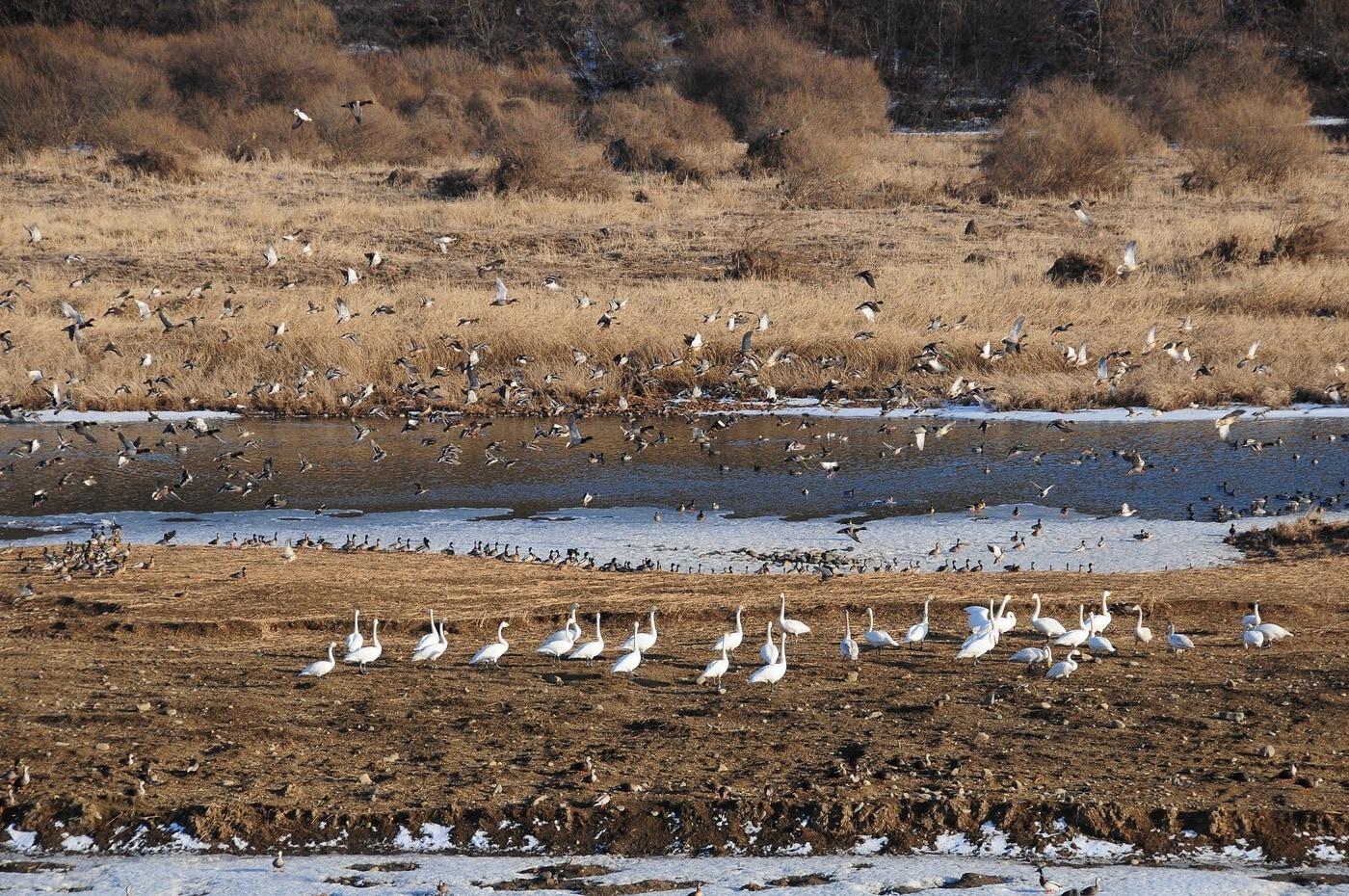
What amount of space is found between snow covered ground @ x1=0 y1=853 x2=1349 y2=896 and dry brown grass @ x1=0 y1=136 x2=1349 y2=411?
18.2 meters

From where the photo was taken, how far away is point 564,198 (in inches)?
1617

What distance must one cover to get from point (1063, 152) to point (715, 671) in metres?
35.7

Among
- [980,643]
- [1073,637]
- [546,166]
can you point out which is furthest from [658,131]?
[980,643]

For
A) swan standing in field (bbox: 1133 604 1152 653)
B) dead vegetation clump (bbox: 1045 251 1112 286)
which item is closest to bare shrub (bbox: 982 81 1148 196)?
dead vegetation clump (bbox: 1045 251 1112 286)

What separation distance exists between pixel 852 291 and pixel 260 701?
22.1m

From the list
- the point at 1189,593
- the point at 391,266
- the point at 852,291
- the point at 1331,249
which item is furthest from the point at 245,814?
the point at 1331,249

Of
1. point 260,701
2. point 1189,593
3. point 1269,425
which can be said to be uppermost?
point 260,701

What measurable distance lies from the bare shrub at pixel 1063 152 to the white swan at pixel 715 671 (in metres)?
33.6

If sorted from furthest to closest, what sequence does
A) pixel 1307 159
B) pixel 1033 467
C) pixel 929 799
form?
1. pixel 1307 159
2. pixel 1033 467
3. pixel 929 799

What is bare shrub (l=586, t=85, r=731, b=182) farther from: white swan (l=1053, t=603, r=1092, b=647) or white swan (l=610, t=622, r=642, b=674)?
white swan (l=610, t=622, r=642, b=674)

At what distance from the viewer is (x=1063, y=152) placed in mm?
43125

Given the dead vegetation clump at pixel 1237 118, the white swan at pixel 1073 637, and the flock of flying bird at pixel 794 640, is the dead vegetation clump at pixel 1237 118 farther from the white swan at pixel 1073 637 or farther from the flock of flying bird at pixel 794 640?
the white swan at pixel 1073 637

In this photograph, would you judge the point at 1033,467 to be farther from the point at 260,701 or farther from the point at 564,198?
the point at 564,198

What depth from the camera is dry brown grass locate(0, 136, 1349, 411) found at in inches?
1043
